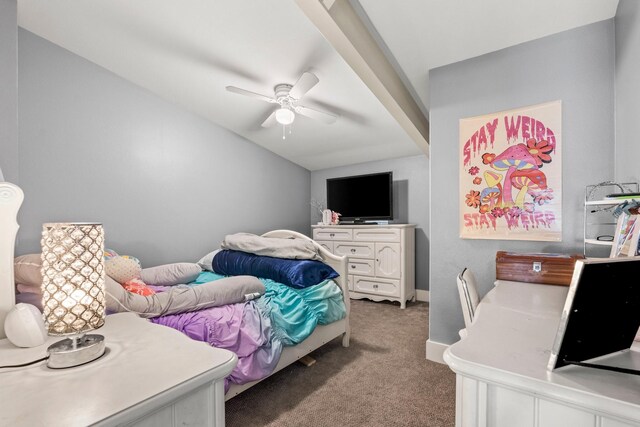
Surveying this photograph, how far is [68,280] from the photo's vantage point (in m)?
0.67

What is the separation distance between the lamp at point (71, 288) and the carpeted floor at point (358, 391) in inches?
47.3

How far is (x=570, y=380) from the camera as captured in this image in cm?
58

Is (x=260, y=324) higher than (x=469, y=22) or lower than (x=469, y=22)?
lower

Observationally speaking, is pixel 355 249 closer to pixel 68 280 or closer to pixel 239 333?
pixel 239 333

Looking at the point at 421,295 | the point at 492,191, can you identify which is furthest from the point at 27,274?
the point at 421,295

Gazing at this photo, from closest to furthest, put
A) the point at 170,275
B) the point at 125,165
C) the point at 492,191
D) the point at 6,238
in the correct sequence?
the point at 6,238 < the point at 492,191 < the point at 170,275 < the point at 125,165

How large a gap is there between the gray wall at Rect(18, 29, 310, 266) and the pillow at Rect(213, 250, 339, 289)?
37.4 inches

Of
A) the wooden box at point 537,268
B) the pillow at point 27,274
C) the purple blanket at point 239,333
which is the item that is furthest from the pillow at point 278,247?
the pillow at point 27,274

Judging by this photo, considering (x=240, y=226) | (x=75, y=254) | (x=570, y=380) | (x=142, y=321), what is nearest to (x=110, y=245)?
(x=240, y=226)

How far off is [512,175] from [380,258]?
1.99m

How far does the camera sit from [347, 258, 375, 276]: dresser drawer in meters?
3.73

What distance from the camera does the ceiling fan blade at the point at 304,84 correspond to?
207 centimetres

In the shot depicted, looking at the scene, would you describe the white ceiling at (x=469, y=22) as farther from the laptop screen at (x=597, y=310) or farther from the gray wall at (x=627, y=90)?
the laptop screen at (x=597, y=310)

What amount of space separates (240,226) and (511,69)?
3.19 meters
